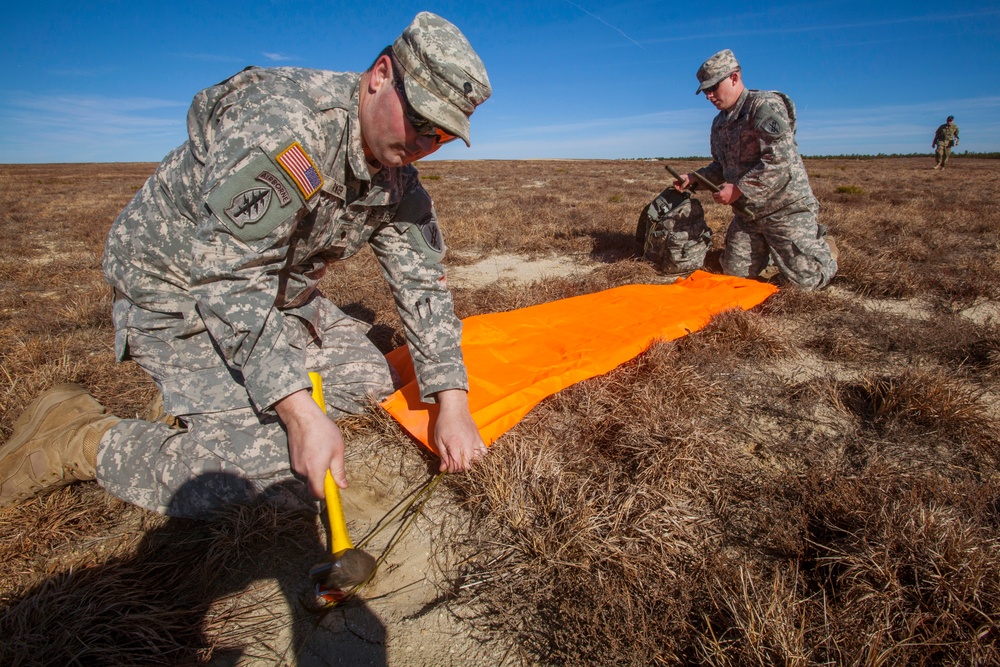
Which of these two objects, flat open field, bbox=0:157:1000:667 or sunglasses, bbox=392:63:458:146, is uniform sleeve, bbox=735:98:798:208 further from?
sunglasses, bbox=392:63:458:146

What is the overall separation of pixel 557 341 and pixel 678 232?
7.51ft

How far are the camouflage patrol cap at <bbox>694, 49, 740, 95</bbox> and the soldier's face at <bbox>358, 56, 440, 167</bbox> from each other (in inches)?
134

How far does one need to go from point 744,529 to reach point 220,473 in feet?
5.63

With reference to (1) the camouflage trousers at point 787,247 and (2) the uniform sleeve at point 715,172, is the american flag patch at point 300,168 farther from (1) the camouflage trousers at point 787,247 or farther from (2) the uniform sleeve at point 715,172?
(2) the uniform sleeve at point 715,172

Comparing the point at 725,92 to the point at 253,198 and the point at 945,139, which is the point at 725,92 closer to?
the point at 253,198

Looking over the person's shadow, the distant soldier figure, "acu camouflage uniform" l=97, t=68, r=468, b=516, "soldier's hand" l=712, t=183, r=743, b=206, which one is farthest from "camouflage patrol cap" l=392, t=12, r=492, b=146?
the distant soldier figure

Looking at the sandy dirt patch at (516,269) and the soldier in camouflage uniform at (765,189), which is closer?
the soldier in camouflage uniform at (765,189)

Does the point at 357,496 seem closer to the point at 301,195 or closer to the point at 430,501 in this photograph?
the point at 430,501

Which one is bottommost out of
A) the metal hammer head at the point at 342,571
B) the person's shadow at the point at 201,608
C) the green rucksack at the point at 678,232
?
the person's shadow at the point at 201,608

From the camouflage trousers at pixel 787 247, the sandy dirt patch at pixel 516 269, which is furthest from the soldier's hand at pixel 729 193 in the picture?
the sandy dirt patch at pixel 516 269

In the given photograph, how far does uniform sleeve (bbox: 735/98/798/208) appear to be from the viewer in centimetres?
381

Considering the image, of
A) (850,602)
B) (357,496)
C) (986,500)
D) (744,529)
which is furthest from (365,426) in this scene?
(986,500)

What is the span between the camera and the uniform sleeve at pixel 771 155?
3.81 m

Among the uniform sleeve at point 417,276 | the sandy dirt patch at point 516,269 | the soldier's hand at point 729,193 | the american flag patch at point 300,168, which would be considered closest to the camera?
the american flag patch at point 300,168
